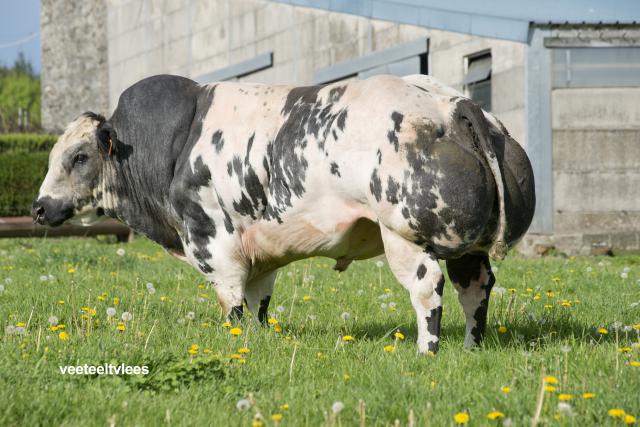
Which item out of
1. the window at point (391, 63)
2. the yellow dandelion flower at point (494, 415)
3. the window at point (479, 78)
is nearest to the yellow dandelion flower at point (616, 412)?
the yellow dandelion flower at point (494, 415)

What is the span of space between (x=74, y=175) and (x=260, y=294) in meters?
1.66

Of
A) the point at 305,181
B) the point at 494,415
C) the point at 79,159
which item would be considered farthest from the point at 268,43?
the point at 494,415

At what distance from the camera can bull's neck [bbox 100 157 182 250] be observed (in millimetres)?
6652

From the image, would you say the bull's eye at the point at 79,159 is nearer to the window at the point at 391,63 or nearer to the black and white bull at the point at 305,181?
the black and white bull at the point at 305,181

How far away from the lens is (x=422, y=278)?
505 cm

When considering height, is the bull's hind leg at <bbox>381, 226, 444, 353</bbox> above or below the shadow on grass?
above

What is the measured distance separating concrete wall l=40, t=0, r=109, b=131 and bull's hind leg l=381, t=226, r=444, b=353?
69.3ft

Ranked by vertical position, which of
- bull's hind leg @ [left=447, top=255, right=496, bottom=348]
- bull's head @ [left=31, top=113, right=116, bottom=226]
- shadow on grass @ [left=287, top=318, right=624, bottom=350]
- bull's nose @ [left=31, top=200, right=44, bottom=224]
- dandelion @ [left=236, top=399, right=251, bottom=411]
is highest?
bull's head @ [left=31, top=113, right=116, bottom=226]

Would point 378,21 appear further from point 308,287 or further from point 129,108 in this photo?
point 129,108

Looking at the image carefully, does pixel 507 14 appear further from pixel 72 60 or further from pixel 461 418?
pixel 72 60

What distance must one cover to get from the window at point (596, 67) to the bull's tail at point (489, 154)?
8.01 m

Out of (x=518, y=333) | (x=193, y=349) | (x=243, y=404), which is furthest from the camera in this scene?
(x=518, y=333)

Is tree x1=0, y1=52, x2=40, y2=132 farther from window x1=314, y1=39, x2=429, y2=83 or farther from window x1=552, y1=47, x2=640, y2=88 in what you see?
window x1=552, y1=47, x2=640, y2=88

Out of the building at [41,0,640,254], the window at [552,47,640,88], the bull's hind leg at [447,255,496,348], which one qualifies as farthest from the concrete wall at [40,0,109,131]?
the bull's hind leg at [447,255,496,348]
